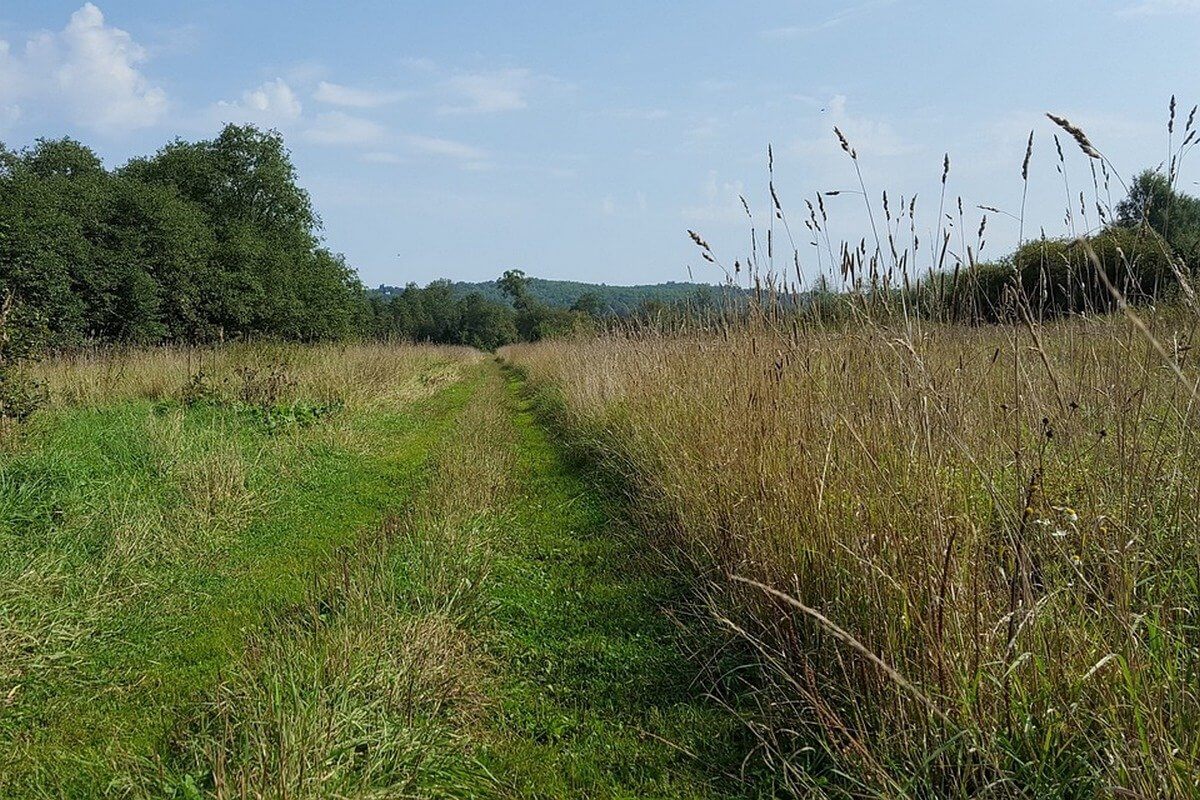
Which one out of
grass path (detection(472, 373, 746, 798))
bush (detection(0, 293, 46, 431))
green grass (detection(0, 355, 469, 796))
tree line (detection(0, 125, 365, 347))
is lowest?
grass path (detection(472, 373, 746, 798))

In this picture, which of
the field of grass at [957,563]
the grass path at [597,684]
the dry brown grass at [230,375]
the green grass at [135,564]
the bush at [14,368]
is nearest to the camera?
the field of grass at [957,563]

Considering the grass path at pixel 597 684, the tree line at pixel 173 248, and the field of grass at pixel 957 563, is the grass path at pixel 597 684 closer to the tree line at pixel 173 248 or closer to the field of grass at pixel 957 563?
the field of grass at pixel 957 563

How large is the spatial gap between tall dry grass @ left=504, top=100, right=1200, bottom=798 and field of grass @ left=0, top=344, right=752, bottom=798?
47 centimetres

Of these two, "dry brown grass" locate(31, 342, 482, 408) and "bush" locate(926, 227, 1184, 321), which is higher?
"bush" locate(926, 227, 1184, 321)

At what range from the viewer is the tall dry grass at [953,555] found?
198 centimetres

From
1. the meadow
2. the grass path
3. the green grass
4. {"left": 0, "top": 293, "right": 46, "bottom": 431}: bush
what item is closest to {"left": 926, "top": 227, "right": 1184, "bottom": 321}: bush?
the meadow

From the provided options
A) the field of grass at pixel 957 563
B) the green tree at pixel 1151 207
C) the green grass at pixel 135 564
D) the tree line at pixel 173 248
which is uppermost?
the tree line at pixel 173 248

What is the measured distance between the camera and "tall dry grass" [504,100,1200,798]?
78.0 inches

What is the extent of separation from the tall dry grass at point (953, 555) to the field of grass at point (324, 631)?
1.54ft

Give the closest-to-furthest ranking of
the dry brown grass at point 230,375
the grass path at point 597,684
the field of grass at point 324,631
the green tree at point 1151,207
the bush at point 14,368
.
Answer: the green tree at point 1151,207 → the field of grass at point 324,631 → the grass path at point 597,684 → the bush at point 14,368 → the dry brown grass at point 230,375

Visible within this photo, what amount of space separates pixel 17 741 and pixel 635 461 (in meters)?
4.65

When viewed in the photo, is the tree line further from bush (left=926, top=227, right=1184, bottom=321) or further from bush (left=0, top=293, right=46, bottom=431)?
bush (left=926, top=227, right=1184, bottom=321)

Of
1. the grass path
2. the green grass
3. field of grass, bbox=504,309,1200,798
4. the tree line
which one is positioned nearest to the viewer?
field of grass, bbox=504,309,1200,798

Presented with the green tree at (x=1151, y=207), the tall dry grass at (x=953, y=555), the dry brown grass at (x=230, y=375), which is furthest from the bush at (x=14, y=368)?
the green tree at (x=1151, y=207)
